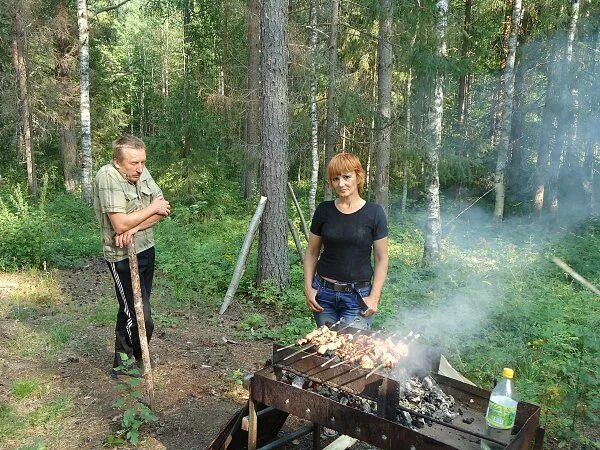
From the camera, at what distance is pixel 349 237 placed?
3.57 m

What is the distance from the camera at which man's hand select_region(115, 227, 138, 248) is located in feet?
13.2

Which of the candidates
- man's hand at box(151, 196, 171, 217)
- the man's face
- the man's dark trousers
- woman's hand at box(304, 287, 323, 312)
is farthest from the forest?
the man's face

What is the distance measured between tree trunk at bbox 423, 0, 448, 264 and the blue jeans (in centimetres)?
699

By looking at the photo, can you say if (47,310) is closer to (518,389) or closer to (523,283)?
(518,389)

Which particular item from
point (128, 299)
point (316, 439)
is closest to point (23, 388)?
point (128, 299)

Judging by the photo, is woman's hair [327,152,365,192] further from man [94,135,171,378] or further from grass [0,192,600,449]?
man [94,135,171,378]

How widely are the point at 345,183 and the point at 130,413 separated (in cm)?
255

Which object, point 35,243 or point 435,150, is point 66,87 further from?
point 435,150

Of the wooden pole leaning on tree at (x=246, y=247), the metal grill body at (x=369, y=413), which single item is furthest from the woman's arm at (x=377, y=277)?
the wooden pole leaning on tree at (x=246, y=247)

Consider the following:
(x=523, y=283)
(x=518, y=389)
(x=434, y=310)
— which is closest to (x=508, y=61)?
(x=523, y=283)


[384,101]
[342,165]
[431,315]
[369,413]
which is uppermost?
[384,101]

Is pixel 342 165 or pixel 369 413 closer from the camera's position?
pixel 369 413

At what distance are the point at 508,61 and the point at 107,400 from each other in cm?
1505

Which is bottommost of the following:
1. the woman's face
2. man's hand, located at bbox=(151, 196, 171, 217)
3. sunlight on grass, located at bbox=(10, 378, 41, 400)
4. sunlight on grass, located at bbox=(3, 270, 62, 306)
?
sunlight on grass, located at bbox=(3, 270, 62, 306)
